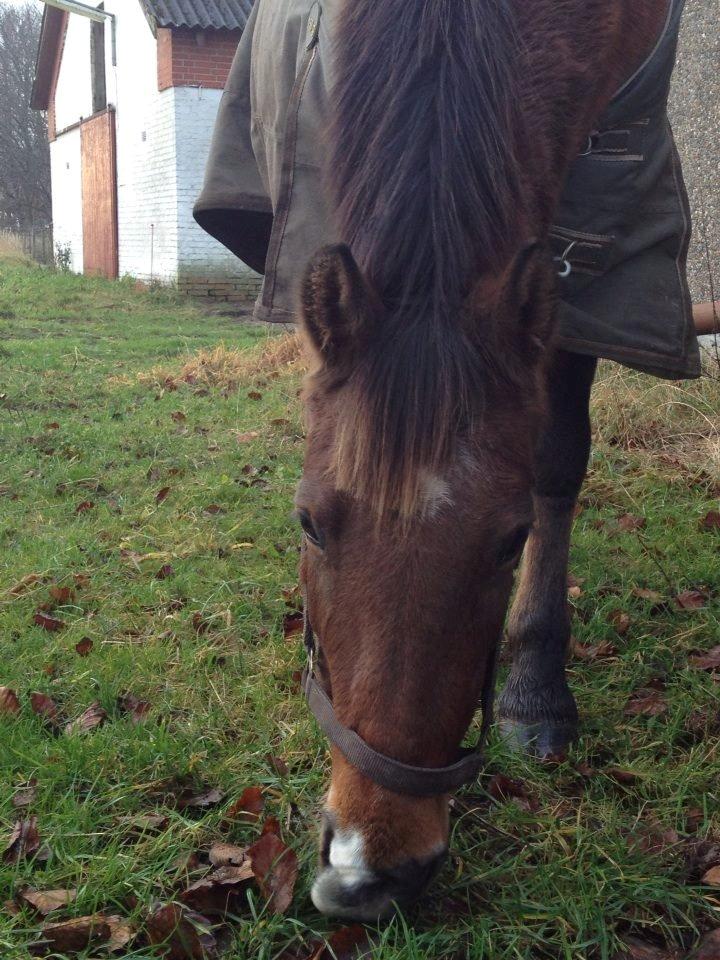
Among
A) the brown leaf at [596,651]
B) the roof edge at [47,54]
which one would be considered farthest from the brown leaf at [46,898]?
the roof edge at [47,54]

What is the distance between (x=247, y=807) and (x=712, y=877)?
3.59 ft

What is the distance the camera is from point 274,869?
1.91 meters

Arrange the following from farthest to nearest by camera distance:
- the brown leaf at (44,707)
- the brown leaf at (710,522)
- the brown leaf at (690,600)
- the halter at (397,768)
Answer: the brown leaf at (710,522) → the brown leaf at (690,600) → the brown leaf at (44,707) → the halter at (397,768)

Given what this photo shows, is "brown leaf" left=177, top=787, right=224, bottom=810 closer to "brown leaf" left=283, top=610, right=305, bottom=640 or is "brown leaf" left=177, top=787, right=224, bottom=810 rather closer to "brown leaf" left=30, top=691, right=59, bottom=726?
"brown leaf" left=30, top=691, right=59, bottom=726

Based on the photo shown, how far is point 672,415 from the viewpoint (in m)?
5.45

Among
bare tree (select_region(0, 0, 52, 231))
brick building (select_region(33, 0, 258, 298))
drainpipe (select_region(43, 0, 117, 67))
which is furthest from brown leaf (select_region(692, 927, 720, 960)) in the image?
bare tree (select_region(0, 0, 52, 231))

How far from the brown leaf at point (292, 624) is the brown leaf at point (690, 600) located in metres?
1.44

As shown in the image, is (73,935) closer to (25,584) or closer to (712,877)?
(712,877)

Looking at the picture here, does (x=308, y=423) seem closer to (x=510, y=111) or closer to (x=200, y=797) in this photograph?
(x=510, y=111)

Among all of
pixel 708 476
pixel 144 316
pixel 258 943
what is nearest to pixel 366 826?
pixel 258 943

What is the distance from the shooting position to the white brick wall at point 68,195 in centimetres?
2092

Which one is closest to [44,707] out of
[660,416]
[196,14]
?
[660,416]

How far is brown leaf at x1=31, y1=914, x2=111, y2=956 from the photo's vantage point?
176 centimetres

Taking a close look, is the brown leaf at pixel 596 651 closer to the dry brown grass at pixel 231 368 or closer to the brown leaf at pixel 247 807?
the brown leaf at pixel 247 807
